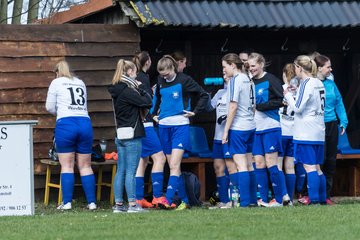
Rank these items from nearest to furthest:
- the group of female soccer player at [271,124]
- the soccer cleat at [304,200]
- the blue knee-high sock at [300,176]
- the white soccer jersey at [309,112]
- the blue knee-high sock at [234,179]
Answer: the white soccer jersey at [309,112] → the group of female soccer player at [271,124] → the blue knee-high sock at [234,179] → the soccer cleat at [304,200] → the blue knee-high sock at [300,176]

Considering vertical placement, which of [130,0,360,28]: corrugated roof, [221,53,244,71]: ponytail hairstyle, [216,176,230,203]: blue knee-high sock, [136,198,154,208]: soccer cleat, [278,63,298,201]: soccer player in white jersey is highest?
[130,0,360,28]: corrugated roof

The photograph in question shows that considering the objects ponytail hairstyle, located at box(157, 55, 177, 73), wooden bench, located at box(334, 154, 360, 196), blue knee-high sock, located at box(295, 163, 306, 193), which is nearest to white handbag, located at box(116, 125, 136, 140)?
ponytail hairstyle, located at box(157, 55, 177, 73)

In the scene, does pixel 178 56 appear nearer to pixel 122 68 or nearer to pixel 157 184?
pixel 122 68

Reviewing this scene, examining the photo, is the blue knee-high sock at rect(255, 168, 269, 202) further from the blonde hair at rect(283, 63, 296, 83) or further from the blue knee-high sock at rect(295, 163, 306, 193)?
the blue knee-high sock at rect(295, 163, 306, 193)

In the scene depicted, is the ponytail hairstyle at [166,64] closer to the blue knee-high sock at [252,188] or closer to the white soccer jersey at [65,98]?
the white soccer jersey at [65,98]

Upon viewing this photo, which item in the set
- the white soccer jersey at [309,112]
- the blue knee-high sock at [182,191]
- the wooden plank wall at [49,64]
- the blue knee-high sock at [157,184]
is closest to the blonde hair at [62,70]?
the wooden plank wall at [49,64]

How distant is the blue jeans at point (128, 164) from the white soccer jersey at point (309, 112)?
6.50ft

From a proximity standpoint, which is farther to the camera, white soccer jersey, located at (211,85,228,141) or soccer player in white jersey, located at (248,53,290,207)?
white soccer jersey, located at (211,85,228,141)

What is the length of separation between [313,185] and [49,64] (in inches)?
157

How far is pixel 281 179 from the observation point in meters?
13.9

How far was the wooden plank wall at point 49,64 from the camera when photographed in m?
14.6

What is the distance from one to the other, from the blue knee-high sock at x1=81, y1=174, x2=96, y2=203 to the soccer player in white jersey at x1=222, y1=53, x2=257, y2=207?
1.76 meters

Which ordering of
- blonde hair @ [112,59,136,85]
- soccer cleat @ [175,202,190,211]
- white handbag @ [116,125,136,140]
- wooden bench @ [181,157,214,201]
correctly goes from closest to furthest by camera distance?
1. white handbag @ [116,125,136,140]
2. blonde hair @ [112,59,136,85]
3. soccer cleat @ [175,202,190,211]
4. wooden bench @ [181,157,214,201]

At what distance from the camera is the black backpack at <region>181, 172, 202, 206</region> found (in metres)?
14.5
